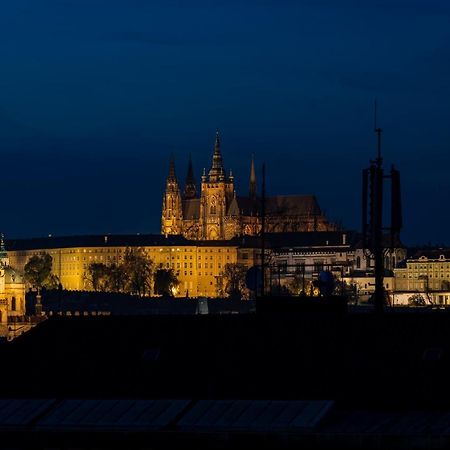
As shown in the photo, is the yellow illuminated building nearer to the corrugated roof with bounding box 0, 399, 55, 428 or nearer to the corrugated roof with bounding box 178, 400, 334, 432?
the corrugated roof with bounding box 0, 399, 55, 428

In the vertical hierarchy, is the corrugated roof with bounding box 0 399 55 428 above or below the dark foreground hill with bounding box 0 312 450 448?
below

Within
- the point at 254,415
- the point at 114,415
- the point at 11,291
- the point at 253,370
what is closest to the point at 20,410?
the point at 114,415

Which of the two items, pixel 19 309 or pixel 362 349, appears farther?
pixel 19 309

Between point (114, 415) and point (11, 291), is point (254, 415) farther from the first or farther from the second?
point (11, 291)

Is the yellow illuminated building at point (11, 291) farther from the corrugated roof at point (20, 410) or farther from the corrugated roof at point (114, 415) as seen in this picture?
the corrugated roof at point (114, 415)

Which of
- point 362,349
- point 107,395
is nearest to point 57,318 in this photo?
point 107,395

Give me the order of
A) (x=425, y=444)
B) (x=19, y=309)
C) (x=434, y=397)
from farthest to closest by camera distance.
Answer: (x=19, y=309) → (x=434, y=397) → (x=425, y=444)

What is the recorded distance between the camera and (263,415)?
31.8 meters

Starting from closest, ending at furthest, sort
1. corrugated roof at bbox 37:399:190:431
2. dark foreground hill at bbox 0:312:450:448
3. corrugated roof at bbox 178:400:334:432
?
corrugated roof at bbox 178:400:334:432
dark foreground hill at bbox 0:312:450:448
corrugated roof at bbox 37:399:190:431

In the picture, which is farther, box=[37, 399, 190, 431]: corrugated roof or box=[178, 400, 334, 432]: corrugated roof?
box=[37, 399, 190, 431]: corrugated roof

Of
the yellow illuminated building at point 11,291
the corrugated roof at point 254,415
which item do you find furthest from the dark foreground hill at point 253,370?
the yellow illuminated building at point 11,291

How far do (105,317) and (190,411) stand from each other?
186 inches

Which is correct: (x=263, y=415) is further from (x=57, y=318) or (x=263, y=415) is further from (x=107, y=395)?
(x=57, y=318)

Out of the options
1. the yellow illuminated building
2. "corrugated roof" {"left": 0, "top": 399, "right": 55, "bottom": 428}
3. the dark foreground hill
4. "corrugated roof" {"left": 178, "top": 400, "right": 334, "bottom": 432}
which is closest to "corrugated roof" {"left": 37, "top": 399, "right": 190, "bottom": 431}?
the dark foreground hill
